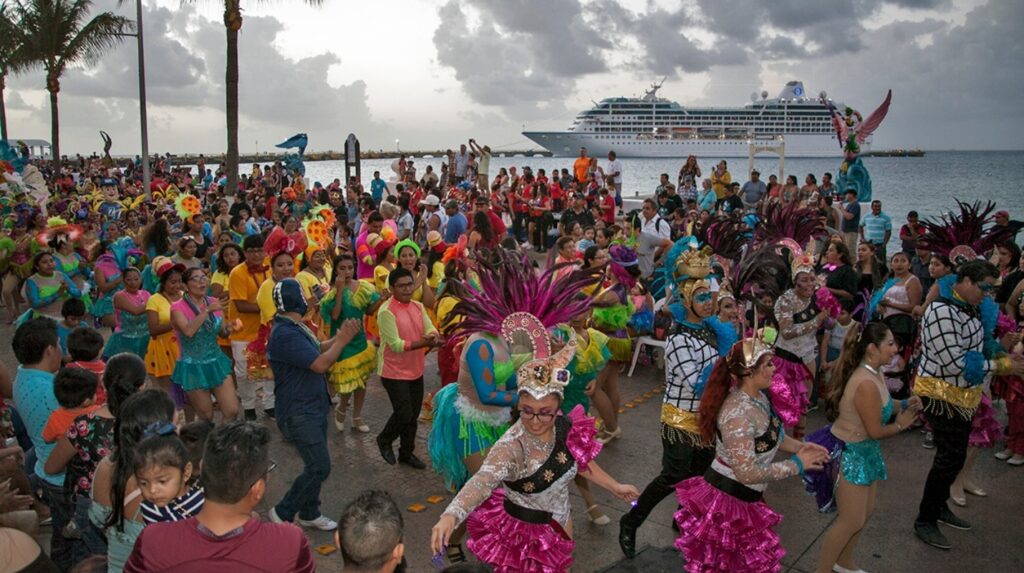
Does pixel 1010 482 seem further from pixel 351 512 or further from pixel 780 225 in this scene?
pixel 351 512

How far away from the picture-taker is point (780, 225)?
7367mm

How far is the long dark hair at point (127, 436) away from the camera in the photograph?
3.10 m

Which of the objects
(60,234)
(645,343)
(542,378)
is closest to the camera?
(542,378)

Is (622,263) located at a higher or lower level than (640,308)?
higher

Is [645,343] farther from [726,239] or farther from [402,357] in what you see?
[402,357]

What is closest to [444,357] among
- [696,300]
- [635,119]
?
[696,300]

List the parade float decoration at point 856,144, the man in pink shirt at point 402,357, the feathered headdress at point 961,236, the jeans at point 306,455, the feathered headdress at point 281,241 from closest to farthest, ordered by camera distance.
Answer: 1. the jeans at point 306,455
2. the man in pink shirt at point 402,357
3. the feathered headdress at point 961,236
4. the feathered headdress at point 281,241
5. the parade float decoration at point 856,144

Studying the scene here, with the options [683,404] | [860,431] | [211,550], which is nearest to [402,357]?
[683,404]

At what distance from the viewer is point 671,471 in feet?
15.5

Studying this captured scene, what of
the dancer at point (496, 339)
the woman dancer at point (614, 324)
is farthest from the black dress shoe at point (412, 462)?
the dancer at point (496, 339)

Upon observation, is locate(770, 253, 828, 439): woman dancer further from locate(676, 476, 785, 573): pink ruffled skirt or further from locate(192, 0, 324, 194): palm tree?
locate(192, 0, 324, 194): palm tree

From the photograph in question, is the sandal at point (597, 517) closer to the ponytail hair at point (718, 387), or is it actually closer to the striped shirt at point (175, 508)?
the ponytail hair at point (718, 387)

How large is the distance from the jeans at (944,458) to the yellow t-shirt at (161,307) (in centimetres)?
607

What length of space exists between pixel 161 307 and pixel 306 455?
7.60ft
